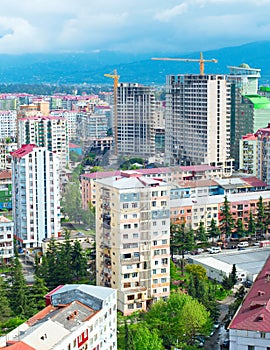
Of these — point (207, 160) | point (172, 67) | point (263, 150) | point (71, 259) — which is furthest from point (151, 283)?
point (172, 67)

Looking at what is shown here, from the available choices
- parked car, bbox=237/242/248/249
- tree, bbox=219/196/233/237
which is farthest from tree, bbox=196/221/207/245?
parked car, bbox=237/242/248/249

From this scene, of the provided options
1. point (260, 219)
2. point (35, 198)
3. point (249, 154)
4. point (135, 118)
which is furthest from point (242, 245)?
point (135, 118)

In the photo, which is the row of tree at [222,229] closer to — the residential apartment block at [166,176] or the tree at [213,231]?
the tree at [213,231]

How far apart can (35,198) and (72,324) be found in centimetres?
582

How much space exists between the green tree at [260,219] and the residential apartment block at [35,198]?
3.19m

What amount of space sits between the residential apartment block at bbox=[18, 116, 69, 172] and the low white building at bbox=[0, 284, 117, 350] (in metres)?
12.0

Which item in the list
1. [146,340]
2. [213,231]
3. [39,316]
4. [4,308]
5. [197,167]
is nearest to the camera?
[39,316]

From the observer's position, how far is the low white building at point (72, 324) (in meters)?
5.41

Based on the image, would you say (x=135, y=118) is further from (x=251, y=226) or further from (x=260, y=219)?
(x=251, y=226)

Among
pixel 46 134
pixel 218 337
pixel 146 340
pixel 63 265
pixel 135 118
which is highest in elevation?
pixel 135 118

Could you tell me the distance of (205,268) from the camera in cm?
975

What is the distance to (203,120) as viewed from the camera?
1702 centimetres

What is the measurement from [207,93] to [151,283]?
9.19 meters

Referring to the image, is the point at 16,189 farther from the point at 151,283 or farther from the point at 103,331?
the point at 103,331
